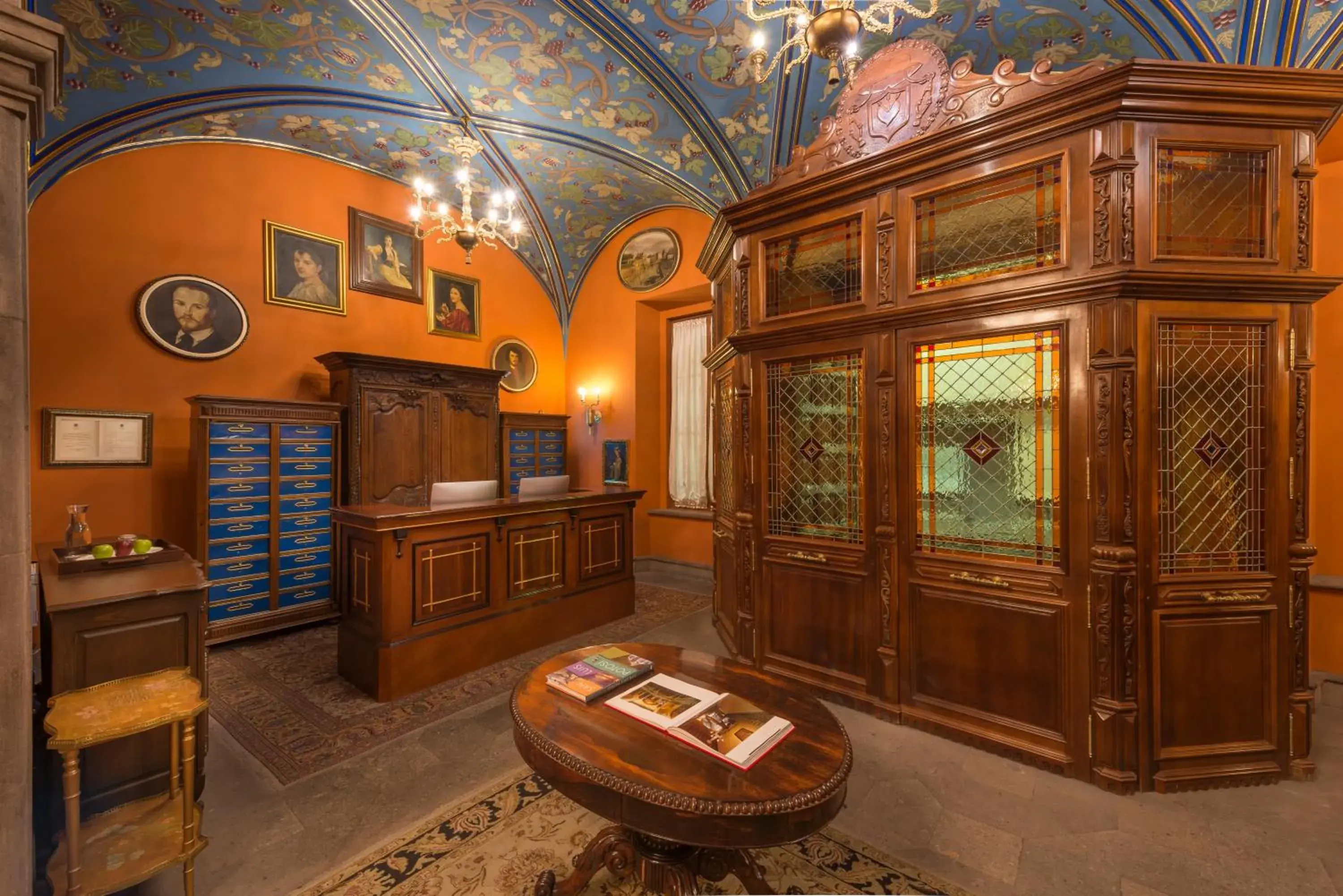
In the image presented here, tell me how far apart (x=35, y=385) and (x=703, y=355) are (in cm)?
670

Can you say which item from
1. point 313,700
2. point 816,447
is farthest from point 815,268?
point 313,700

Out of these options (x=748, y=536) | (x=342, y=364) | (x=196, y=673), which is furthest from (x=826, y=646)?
(x=342, y=364)

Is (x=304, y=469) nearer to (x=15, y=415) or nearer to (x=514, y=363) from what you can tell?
(x=514, y=363)

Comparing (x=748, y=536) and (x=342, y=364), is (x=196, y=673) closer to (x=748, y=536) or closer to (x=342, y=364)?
(x=748, y=536)

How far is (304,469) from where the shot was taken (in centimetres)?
515

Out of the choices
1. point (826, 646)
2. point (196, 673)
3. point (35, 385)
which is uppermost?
point (35, 385)

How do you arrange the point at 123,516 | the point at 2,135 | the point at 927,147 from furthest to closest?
the point at 123,516, the point at 927,147, the point at 2,135

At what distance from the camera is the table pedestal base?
167cm

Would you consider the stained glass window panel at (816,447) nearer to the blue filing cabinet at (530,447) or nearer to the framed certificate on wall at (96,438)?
the blue filing cabinet at (530,447)

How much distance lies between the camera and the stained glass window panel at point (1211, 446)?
2.57 metres

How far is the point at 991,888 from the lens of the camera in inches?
76.6

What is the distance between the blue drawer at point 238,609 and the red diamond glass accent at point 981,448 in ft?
19.4

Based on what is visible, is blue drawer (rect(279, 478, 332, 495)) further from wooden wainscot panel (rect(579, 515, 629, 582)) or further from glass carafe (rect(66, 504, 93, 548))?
wooden wainscot panel (rect(579, 515, 629, 582))

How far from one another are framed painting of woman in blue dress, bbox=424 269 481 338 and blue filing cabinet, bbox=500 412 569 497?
135cm
